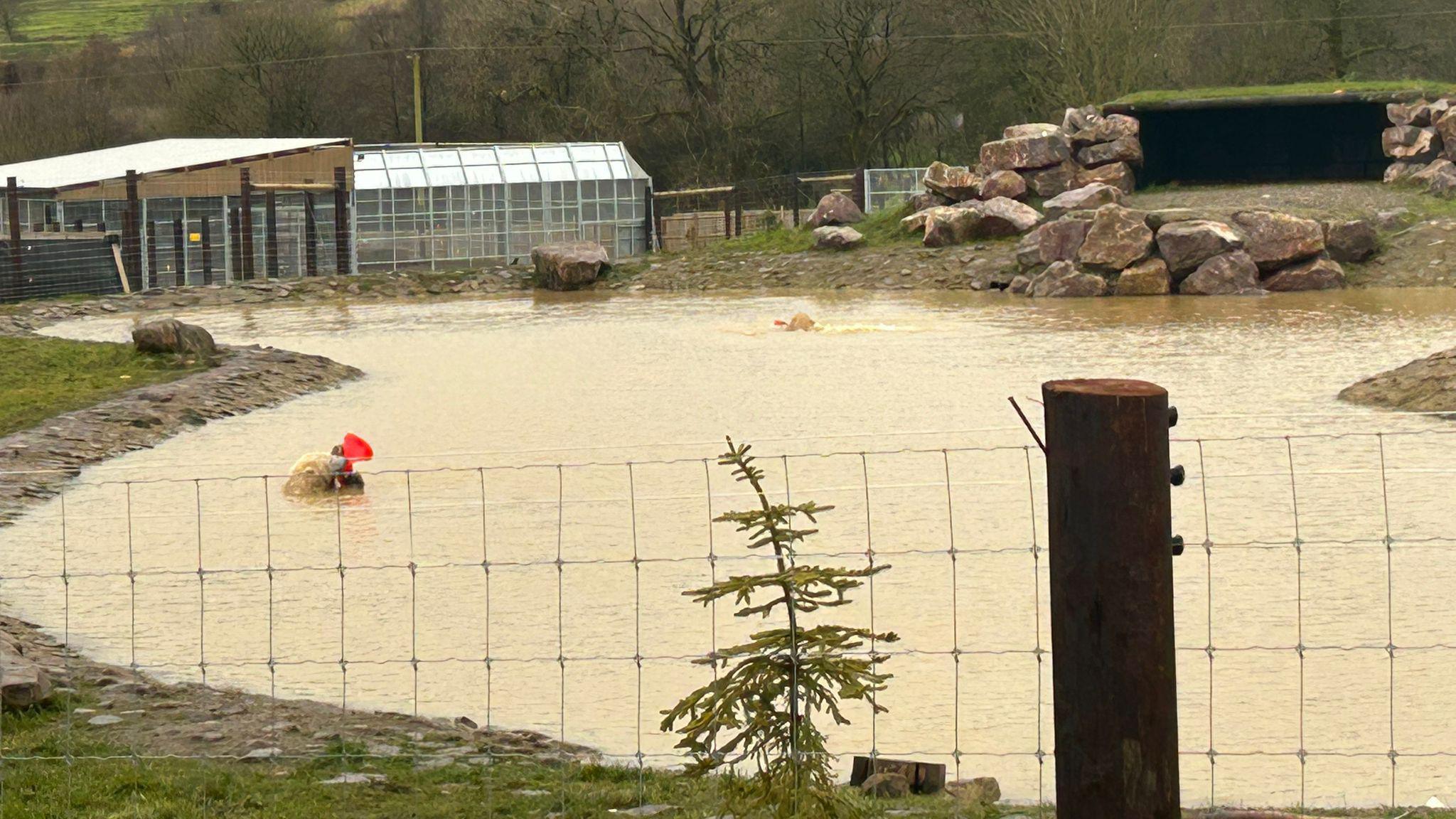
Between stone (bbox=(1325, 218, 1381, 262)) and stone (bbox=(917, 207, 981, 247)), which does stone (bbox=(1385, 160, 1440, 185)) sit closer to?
stone (bbox=(1325, 218, 1381, 262))

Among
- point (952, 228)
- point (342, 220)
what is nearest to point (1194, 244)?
point (952, 228)

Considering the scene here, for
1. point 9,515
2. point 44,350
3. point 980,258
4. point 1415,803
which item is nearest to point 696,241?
point 980,258

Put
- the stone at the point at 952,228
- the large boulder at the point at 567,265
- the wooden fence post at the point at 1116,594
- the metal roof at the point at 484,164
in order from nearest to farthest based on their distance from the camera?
the wooden fence post at the point at 1116,594 → the stone at the point at 952,228 → the large boulder at the point at 567,265 → the metal roof at the point at 484,164

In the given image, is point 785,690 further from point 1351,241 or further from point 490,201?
point 490,201

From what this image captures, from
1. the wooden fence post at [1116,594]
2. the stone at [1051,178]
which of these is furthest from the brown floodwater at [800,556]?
the stone at [1051,178]

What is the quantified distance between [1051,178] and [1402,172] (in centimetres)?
752

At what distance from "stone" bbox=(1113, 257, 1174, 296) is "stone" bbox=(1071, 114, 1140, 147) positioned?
8850mm

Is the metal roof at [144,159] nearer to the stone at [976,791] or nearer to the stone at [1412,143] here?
the stone at [1412,143]

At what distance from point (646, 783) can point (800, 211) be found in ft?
158

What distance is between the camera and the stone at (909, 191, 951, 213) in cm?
4112

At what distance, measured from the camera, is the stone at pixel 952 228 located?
126 feet

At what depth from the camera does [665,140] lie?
61281 millimetres

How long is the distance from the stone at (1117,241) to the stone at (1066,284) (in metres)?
0.33

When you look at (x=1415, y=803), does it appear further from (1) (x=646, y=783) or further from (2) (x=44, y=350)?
(2) (x=44, y=350)
